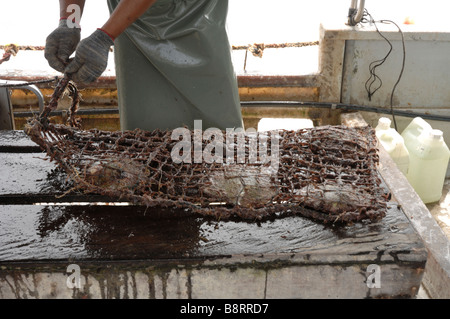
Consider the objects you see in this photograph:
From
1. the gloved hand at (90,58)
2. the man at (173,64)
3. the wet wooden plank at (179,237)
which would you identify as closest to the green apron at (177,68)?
the man at (173,64)

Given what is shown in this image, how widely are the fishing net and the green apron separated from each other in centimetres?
47

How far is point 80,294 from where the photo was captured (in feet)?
5.54

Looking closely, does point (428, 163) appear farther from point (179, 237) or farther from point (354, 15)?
point (179, 237)

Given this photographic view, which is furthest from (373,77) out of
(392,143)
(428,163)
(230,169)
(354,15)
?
(230,169)

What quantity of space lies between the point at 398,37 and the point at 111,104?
3.02 m

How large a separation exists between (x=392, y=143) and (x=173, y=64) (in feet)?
7.48

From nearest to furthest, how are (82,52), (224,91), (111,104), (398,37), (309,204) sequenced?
(309,204) → (82,52) → (224,91) → (398,37) → (111,104)

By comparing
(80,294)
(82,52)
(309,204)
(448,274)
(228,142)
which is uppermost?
(82,52)

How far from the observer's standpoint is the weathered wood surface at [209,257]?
162 cm

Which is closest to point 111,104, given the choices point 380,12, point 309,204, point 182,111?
point 182,111

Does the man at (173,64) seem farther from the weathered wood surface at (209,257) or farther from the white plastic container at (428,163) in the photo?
the white plastic container at (428,163)

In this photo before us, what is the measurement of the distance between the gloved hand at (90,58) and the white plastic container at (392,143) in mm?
2721

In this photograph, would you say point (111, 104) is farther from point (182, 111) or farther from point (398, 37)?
point (398, 37)

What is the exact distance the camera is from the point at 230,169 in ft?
6.58
